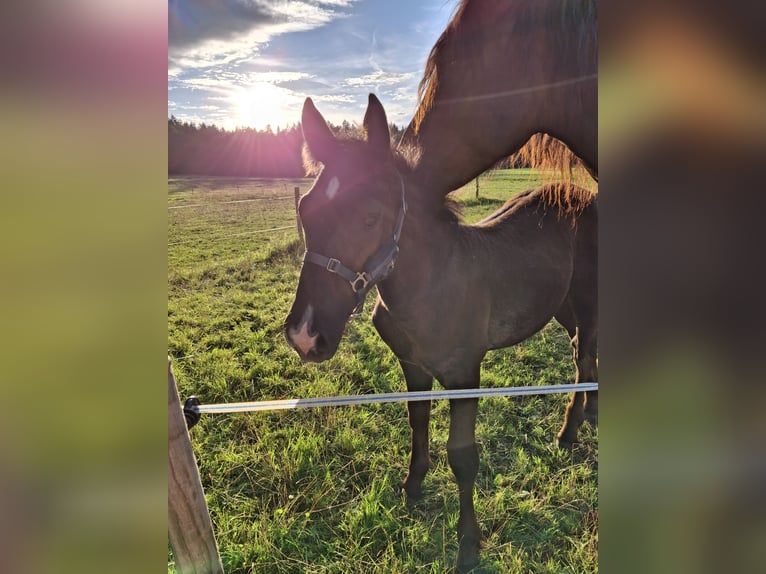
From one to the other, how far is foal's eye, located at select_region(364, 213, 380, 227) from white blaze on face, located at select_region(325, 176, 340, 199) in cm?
13

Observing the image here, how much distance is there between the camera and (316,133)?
1505 millimetres

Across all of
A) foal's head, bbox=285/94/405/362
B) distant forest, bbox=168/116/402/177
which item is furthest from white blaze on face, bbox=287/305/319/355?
distant forest, bbox=168/116/402/177

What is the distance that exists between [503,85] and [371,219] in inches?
26.5

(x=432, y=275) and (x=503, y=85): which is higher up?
(x=503, y=85)

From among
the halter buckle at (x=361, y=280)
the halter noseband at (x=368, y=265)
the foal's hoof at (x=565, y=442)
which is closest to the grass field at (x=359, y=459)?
the foal's hoof at (x=565, y=442)

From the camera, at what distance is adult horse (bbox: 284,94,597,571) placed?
1.47m

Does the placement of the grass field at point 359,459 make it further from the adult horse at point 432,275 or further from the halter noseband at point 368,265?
the halter noseband at point 368,265

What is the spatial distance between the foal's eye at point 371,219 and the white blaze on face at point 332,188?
13 cm

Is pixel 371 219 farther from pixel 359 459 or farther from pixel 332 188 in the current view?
pixel 359 459

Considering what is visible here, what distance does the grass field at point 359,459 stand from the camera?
1885 millimetres
